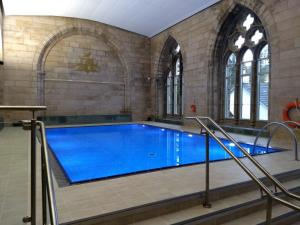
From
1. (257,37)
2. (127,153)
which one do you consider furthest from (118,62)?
(127,153)

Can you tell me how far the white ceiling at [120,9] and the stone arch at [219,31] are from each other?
2.01 ft

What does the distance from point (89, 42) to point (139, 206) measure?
833 centimetres

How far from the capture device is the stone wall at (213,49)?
195 inches

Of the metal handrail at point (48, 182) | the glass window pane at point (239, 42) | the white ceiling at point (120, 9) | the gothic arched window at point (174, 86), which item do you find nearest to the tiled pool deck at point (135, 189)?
the metal handrail at point (48, 182)

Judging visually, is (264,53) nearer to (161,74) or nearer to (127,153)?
(127,153)

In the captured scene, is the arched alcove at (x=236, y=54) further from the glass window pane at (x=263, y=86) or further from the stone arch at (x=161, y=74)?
the stone arch at (x=161, y=74)

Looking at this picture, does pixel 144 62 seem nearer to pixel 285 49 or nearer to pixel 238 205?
pixel 285 49

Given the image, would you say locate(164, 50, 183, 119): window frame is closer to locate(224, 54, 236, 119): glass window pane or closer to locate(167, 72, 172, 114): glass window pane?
locate(167, 72, 172, 114): glass window pane

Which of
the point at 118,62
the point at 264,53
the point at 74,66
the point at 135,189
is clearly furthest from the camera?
the point at 118,62

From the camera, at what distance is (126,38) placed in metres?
9.72

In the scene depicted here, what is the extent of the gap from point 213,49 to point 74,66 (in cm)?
493

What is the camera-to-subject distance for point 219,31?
688cm

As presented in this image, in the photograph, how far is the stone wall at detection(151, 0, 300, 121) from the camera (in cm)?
495

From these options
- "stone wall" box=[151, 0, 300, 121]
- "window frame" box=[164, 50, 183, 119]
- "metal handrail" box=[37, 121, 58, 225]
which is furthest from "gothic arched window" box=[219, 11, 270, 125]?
"metal handrail" box=[37, 121, 58, 225]
